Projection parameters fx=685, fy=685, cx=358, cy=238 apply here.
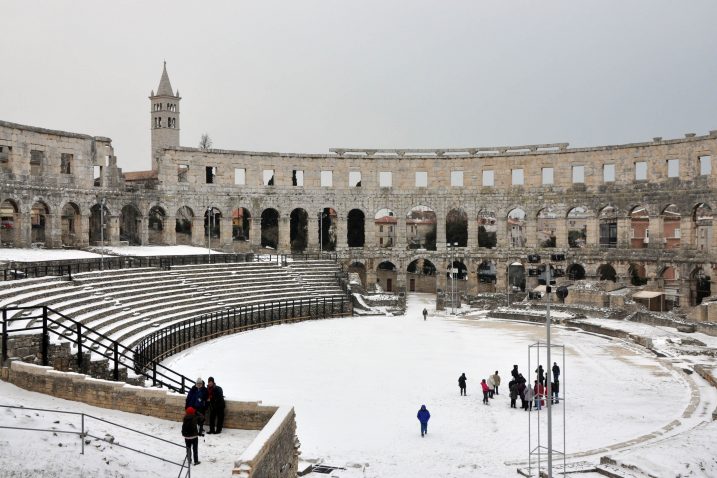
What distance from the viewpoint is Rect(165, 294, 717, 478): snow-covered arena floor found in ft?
48.0

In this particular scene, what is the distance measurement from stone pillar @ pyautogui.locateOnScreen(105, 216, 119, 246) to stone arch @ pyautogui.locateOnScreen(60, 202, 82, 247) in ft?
6.25

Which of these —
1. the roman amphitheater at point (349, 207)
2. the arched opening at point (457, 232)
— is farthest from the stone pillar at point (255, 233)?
the arched opening at point (457, 232)

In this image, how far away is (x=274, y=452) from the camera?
424 inches

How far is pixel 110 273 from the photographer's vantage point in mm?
27625

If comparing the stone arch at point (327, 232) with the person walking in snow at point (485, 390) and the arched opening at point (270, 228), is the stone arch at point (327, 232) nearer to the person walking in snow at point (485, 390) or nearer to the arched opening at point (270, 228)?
the arched opening at point (270, 228)

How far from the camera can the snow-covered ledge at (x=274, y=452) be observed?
9.45 m

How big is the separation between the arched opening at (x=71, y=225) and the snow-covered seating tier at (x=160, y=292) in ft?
32.3

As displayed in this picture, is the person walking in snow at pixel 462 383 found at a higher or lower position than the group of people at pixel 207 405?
lower

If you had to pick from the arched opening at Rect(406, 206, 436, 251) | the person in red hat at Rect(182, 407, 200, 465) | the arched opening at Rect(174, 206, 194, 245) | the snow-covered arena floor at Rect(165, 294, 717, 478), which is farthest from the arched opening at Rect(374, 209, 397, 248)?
the person in red hat at Rect(182, 407, 200, 465)

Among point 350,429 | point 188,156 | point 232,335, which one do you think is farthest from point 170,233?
point 350,429

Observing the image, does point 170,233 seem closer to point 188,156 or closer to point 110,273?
point 188,156

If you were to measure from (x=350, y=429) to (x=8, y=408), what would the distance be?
317 inches

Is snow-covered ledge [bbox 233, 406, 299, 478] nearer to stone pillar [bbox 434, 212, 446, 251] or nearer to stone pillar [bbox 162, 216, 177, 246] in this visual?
stone pillar [bbox 162, 216, 177, 246]

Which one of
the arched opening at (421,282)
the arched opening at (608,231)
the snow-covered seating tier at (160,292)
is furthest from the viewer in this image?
the arched opening at (608,231)
